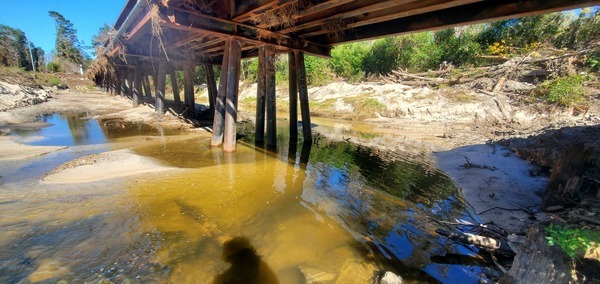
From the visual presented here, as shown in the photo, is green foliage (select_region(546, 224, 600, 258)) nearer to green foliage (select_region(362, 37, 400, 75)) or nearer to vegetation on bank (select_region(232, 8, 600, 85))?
vegetation on bank (select_region(232, 8, 600, 85))

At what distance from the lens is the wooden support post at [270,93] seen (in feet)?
26.3

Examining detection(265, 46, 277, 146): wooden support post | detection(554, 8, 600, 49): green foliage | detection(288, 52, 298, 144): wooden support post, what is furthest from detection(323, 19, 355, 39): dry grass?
detection(554, 8, 600, 49): green foliage

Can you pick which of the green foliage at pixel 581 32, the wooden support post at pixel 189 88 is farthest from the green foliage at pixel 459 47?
the wooden support post at pixel 189 88

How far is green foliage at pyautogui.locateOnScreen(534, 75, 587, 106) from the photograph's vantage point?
32.3ft

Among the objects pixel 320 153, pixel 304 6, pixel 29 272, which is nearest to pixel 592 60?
pixel 320 153

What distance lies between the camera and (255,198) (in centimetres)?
445

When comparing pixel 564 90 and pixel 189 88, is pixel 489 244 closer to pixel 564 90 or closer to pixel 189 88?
pixel 564 90

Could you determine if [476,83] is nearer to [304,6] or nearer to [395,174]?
[395,174]

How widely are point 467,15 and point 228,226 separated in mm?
6565

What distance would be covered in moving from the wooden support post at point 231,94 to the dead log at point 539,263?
6.75 meters

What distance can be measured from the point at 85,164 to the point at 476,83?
17859 mm

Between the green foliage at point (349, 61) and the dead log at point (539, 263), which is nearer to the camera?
the dead log at point (539, 263)

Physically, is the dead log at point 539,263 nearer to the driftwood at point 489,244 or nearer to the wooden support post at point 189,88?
the driftwood at point 489,244

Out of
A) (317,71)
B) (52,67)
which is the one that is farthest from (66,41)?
(317,71)
